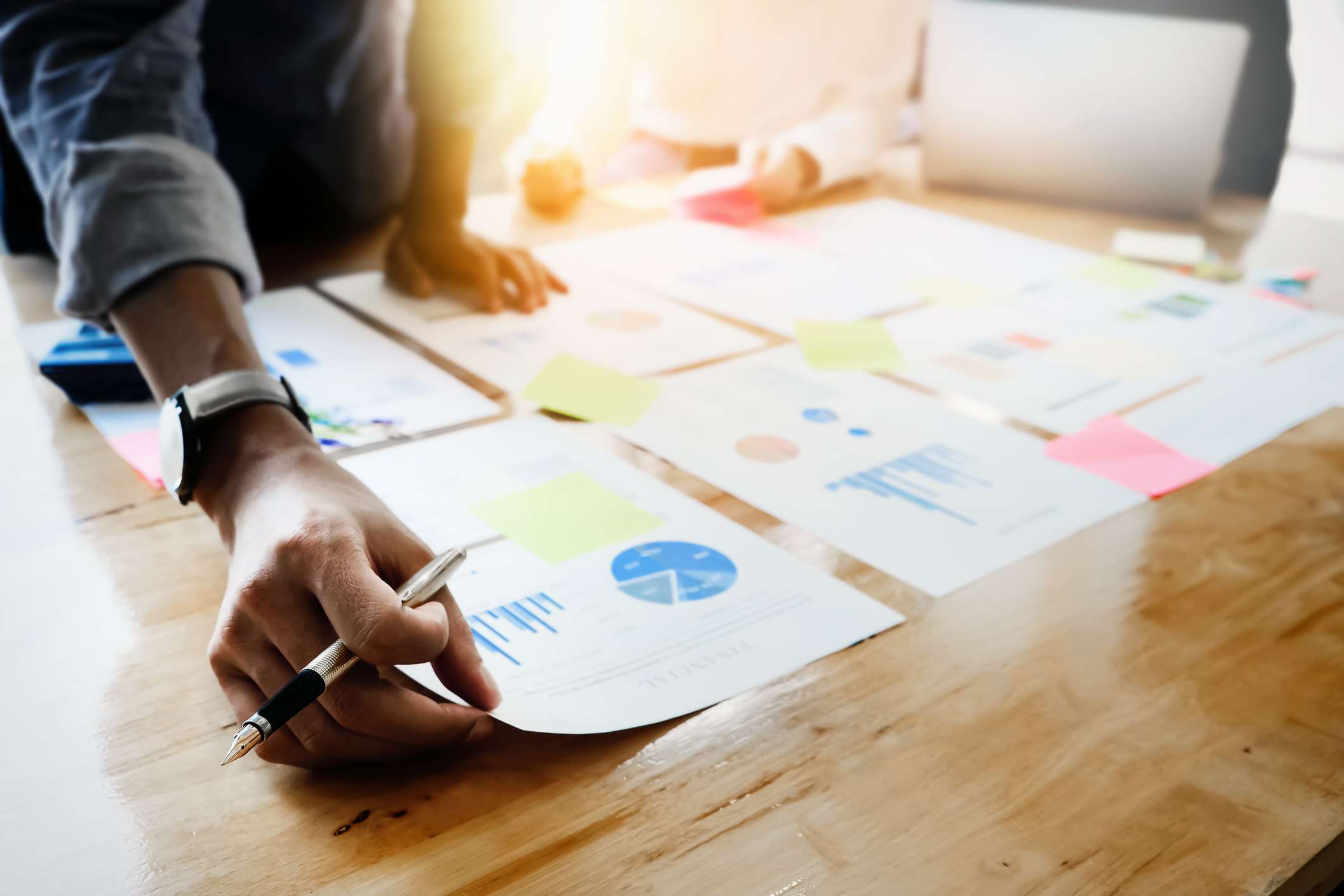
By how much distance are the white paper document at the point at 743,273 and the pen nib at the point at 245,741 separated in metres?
0.66

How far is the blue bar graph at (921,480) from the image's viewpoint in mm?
692

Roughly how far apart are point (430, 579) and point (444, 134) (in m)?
0.83

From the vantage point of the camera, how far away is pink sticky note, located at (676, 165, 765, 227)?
1341 millimetres

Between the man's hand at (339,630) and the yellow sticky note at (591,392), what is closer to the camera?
the man's hand at (339,630)

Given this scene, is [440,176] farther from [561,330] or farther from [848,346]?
[848,346]

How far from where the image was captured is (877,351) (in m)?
0.94

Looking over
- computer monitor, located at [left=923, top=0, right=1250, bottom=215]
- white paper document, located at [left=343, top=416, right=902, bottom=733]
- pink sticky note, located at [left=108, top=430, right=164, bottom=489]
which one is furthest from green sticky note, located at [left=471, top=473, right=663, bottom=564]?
computer monitor, located at [left=923, top=0, right=1250, bottom=215]

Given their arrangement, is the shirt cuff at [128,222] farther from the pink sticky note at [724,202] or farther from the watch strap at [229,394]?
the pink sticky note at [724,202]

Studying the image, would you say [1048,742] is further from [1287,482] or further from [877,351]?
[877,351]

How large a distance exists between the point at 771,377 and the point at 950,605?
13.2 inches

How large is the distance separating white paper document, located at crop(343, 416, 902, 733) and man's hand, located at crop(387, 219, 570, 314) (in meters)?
0.34

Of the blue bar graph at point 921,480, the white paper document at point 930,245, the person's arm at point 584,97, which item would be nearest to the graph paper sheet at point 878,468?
the blue bar graph at point 921,480

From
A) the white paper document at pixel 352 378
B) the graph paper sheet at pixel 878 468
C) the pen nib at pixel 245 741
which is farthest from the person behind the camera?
the white paper document at pixel 352 378

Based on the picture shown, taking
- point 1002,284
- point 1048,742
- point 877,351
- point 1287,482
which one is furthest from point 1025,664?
point 1002,284
